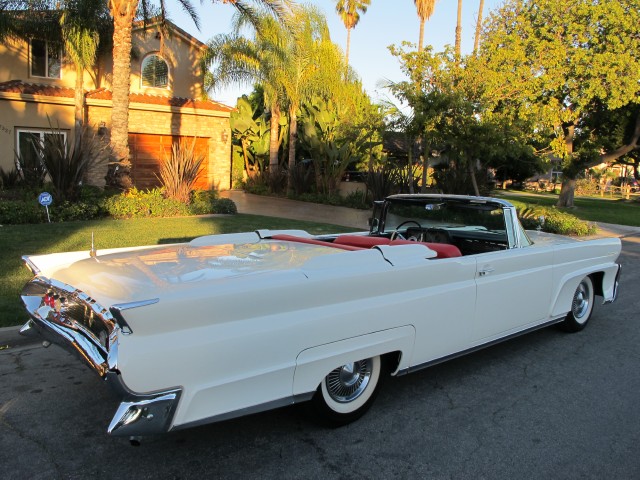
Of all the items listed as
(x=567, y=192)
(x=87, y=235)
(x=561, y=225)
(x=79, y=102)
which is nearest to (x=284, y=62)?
(x=79, y=102)

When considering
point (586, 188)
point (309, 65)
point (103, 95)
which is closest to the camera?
point (103, 95)

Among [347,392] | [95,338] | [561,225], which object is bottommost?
[347,392]

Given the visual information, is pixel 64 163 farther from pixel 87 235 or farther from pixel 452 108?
pixel 452 108

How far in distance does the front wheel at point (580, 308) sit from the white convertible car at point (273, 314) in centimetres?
82

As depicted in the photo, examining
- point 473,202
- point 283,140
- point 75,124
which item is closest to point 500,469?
point 473,202

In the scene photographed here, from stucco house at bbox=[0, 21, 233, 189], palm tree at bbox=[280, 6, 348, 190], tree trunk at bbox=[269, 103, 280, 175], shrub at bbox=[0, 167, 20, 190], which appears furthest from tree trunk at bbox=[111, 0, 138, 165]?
tree trunk at bbox=[269, 103, 280, 175]

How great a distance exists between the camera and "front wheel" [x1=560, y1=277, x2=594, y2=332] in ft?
18.2

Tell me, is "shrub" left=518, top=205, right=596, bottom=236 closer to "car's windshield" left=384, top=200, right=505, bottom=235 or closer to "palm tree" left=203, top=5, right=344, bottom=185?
"palm tree" left=203, top=5, right=344, bottom=185

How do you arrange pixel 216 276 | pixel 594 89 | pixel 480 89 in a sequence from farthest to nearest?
pixel 594 89 < pixel 480 89 < pixel 216 276

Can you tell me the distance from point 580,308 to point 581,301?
3.0 inches

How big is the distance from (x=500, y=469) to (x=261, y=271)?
1798 mm

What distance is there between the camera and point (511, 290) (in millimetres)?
4344

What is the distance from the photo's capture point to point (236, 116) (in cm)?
2467

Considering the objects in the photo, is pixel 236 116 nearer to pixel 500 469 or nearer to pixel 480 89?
pixel 480 89
